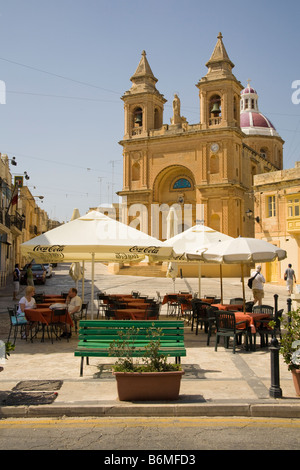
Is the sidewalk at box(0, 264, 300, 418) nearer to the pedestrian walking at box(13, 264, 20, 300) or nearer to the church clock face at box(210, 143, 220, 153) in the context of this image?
the pedestrian walking at box(13, 264, 20, 300)

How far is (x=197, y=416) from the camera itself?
5.77 m

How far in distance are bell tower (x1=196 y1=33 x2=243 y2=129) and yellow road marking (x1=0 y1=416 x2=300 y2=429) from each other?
36.5 metres

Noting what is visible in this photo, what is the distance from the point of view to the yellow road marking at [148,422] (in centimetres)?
542

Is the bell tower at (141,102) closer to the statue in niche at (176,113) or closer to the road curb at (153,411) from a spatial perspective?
the statue in niche at (176,113)

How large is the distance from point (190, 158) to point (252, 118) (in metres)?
21.4

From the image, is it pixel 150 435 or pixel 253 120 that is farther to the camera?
pixel 253 120

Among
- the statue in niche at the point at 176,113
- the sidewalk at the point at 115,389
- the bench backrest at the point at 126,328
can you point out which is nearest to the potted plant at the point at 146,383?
the sidewalk at the point at 115,389

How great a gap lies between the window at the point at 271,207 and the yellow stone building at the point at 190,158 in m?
7.62

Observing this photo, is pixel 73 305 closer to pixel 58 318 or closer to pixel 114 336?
pixel 58 318

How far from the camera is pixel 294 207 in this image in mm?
28078

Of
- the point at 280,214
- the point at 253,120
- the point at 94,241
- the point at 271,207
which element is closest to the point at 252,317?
the point at 94,241

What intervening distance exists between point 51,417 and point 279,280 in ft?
85.9

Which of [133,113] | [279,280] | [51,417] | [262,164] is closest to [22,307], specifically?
[51,417]
